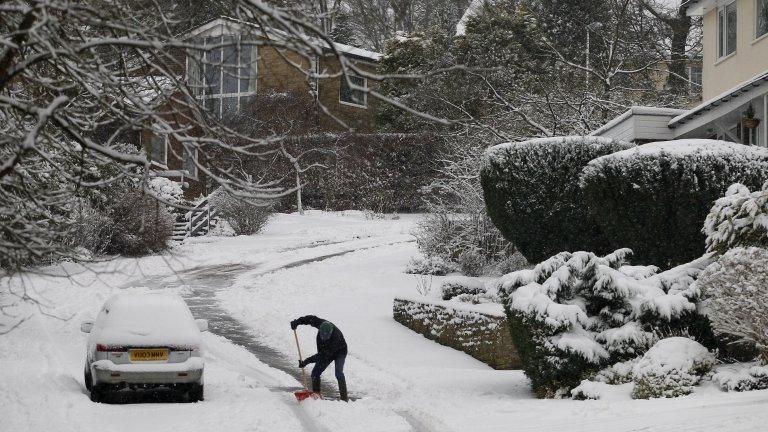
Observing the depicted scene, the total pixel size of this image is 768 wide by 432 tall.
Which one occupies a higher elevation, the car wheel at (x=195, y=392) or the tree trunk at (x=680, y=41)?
the tree trunk at (x=680, y=41)

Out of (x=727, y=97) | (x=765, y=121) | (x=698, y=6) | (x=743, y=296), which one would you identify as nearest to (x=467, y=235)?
(x=727, y=97)

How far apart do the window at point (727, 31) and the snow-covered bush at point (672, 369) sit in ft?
46.8

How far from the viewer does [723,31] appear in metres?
25.3

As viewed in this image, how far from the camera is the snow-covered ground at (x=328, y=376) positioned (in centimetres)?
1114

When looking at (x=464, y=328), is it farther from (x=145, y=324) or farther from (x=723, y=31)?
(x=723, y=31)

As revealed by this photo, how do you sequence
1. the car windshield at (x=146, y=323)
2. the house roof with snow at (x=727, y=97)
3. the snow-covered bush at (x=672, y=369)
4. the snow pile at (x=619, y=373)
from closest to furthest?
the snow-covered bush at (x=672, y=369)
the snow pile at (x=619, y=373)
the car windshield at (x=146, y=323)
the house roof with snow at (x=727, y=97)

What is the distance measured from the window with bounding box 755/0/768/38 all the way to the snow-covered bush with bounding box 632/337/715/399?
12.7 m

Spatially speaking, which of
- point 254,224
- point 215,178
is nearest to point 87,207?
point 254,224

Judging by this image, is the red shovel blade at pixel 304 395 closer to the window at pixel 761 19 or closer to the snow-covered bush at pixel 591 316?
the snow-covered bush at pixel 591 316

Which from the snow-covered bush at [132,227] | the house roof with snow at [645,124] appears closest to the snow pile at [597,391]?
the house roof with snow at [645,124]

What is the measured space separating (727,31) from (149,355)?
17.8 meters

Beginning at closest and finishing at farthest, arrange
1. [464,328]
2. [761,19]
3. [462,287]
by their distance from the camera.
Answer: [464,328] → [462,287] → [761,19]

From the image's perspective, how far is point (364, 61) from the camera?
151ft

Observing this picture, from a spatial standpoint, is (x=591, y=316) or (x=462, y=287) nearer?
(x=591, y=316)
